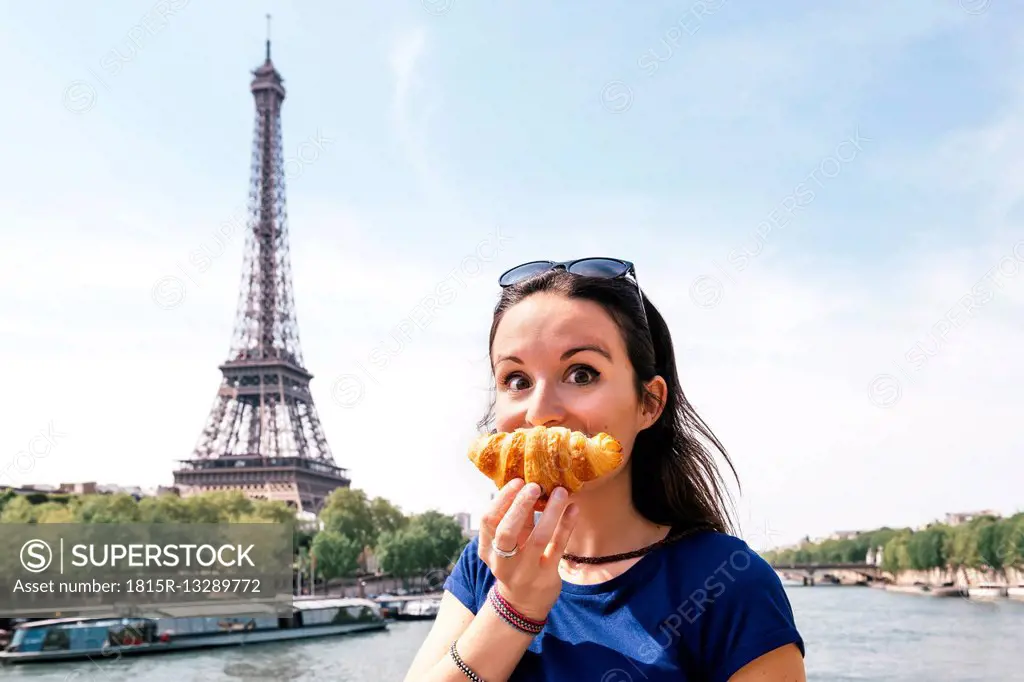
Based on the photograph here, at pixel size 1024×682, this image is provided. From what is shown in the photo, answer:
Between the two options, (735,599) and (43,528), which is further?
(43,528)

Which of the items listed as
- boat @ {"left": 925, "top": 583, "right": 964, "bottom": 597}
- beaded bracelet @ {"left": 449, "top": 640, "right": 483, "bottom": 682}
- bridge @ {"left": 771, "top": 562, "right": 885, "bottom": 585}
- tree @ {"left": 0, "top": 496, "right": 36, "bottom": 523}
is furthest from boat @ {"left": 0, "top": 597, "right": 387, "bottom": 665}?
bridge @ {"left": 771, "top": 562, "right": 885, "bottom": 585}

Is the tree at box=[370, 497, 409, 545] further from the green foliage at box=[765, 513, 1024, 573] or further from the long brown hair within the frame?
the long brown hair

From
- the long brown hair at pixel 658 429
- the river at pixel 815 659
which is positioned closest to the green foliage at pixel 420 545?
the river at pixel 815 659

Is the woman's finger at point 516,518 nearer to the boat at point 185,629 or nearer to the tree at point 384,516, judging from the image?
the boat at point 185,629

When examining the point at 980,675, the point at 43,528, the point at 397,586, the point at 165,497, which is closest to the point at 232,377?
the point at 397,586

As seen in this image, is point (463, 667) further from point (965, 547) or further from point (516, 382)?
point (965, 547)

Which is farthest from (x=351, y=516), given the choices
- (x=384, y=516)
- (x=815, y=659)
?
(x=815, y=659)

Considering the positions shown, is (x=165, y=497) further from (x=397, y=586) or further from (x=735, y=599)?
(x=735, y=599)
